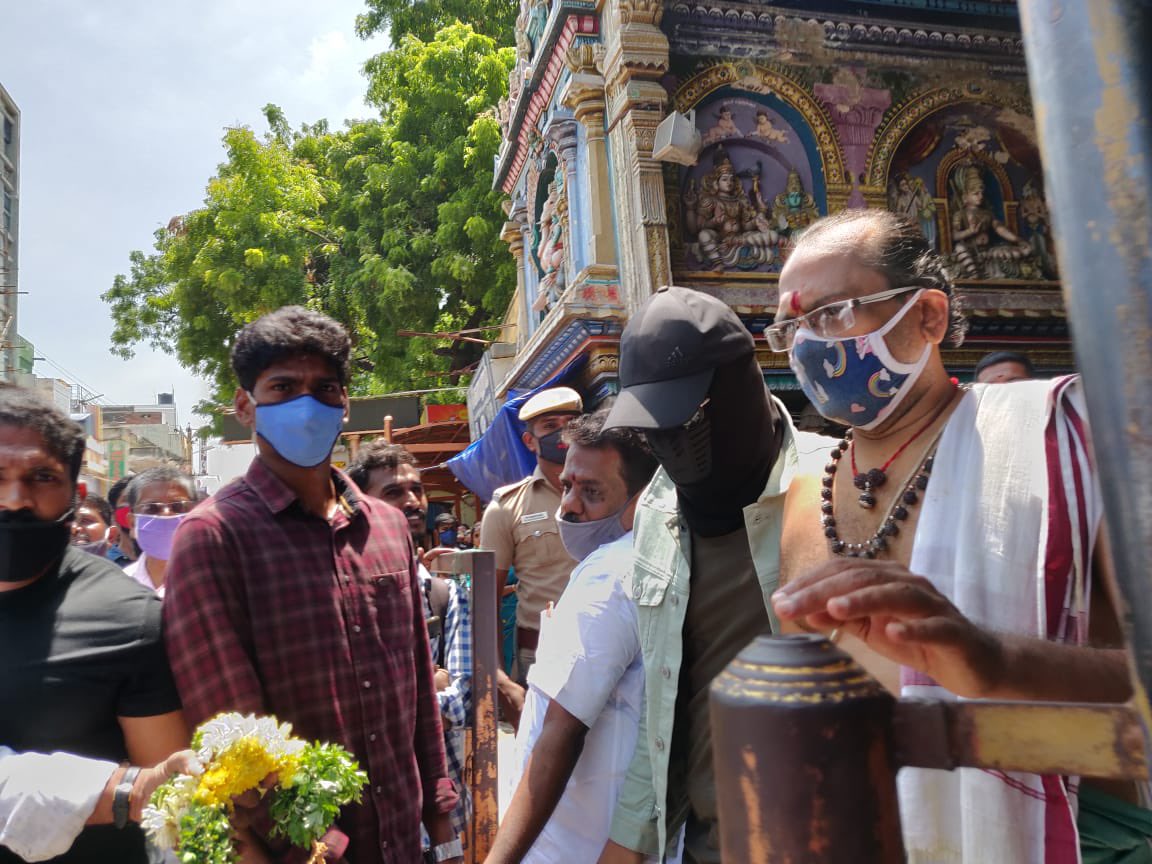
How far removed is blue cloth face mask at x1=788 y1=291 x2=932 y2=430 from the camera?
5.90 ft

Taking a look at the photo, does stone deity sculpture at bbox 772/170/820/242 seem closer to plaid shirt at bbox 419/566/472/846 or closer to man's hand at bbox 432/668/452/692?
plaid shirt at bbox 419/566/472/846

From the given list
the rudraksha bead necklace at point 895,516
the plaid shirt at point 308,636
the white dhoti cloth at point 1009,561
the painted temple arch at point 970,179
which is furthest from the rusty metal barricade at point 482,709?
the painted temple arch at point 970,179

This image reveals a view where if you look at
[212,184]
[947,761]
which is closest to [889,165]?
[947,761]

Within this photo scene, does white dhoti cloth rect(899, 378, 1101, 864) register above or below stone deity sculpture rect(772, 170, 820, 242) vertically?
below

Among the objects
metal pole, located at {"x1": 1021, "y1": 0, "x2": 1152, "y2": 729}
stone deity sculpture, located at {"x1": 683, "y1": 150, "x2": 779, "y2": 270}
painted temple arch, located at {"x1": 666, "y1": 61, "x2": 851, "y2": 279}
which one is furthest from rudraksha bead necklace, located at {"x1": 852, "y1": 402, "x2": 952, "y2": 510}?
stone deity sculpture, located at {"x1": 683, "y1": 150, "x2": 779, "y2": 270}

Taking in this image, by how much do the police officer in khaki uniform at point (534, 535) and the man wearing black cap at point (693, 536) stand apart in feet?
9.21

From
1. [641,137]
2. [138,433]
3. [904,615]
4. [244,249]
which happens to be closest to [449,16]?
[244,249]

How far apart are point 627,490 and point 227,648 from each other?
1.49m

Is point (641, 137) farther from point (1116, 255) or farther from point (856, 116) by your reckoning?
point (1116, 255)

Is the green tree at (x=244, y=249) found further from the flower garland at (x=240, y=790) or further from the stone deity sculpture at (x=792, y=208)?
the flower garland at (x=240, y=790)

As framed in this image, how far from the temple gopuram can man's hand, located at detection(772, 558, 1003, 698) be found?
893 centimetres

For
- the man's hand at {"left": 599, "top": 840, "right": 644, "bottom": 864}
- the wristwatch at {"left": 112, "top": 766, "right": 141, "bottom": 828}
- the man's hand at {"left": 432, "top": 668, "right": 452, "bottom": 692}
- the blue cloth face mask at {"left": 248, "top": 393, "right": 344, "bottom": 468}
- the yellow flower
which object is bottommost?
the man's hand at {"left": 599, "top": 840, "right": 644, "bottom": 864}

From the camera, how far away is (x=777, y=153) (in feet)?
35.0

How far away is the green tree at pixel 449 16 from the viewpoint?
68.3ft
